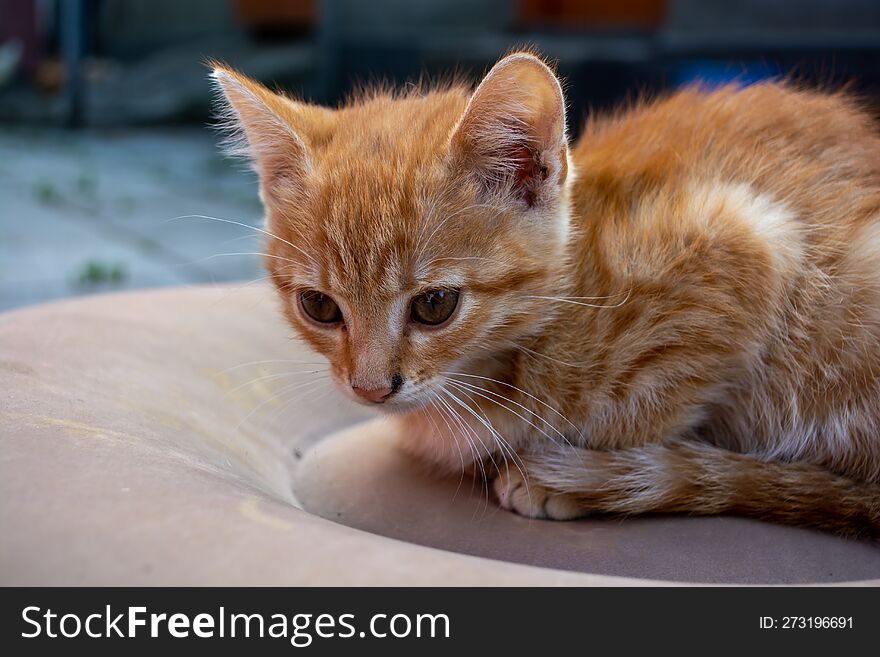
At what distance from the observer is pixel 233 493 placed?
4.15 feet

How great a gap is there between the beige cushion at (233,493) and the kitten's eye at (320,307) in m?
0.29

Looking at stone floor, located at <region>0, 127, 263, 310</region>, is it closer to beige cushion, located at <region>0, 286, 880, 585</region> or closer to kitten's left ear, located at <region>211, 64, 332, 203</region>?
beige cushion, located at <region>0, 286, 880, 585</region>

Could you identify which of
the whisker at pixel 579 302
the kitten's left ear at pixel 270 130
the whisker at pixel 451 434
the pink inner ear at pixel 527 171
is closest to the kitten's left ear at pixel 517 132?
the pink inner ear at pixel 527 171

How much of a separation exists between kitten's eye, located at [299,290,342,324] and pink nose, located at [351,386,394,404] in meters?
0.15

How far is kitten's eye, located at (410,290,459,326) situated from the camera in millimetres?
1476

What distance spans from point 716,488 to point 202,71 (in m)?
7.67

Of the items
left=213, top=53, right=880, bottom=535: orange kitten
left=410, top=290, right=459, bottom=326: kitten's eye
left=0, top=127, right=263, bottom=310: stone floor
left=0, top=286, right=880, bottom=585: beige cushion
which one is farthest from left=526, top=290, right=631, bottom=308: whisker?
left=0, top=127, right=263, bottom=310: stone floor

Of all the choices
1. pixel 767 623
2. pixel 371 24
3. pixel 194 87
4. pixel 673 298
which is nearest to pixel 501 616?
pixel 767 623

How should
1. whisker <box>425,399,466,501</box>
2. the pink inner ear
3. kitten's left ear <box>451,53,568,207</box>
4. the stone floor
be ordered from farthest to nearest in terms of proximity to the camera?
1. the stone floor
2. whisker <box>425,399,466,501</box>
3. the pink inner ear
4. kitten's left ear <box>451,53,568,207</box>

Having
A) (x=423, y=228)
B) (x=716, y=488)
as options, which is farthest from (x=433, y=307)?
(x=716, y=488)

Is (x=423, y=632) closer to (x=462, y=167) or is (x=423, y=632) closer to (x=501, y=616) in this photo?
(x=501, y=616)

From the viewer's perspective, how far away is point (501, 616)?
102 cm

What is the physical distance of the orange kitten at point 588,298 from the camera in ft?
4.86

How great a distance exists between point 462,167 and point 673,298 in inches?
15.9
